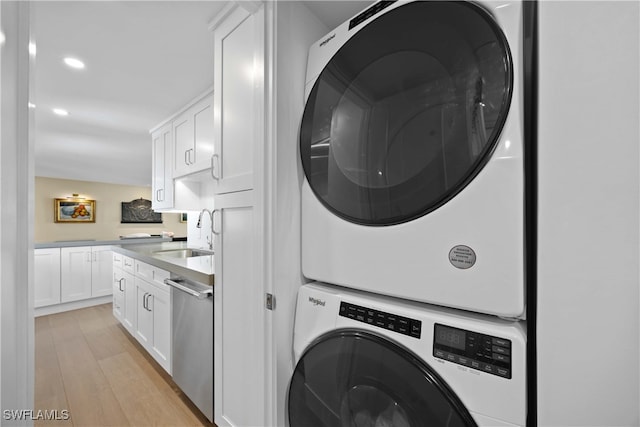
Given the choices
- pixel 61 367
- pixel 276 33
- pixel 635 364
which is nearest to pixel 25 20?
pixel 276 33

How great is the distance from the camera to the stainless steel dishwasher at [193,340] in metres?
1.42

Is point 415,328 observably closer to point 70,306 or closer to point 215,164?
point 215,164

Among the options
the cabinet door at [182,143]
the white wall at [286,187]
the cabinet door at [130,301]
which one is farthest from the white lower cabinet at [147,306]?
the white wall at [286,187]

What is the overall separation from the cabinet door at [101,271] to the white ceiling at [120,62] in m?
1.79

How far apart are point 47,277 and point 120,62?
367 centimetres

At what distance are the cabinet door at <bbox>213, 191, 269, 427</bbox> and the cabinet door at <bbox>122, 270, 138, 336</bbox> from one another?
1.66m

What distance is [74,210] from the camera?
206 inches

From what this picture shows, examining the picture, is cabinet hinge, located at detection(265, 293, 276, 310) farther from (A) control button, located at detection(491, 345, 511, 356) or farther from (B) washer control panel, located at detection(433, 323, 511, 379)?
(A) control button, located at detection(491, 345, 511, 356)

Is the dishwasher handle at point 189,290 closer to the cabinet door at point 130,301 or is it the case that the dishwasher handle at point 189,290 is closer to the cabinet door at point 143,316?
the cabinet door at point 143,316

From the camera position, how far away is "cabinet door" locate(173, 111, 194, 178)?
2393 mm

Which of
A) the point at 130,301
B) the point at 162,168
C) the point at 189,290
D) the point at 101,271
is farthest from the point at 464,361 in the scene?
the point at 101,271

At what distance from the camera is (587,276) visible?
1.52ft

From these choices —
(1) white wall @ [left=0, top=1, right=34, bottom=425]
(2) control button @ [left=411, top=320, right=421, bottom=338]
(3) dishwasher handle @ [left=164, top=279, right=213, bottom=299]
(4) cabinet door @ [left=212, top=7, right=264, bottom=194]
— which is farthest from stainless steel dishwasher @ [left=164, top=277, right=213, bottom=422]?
(2) control button @ [left=411, top=320, right=421, bottom=338]

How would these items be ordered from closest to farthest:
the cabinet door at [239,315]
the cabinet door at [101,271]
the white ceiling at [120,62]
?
the cabinet door at [239,315]
the white ceiling at [120,62]
the cabinet door at [101,271]
